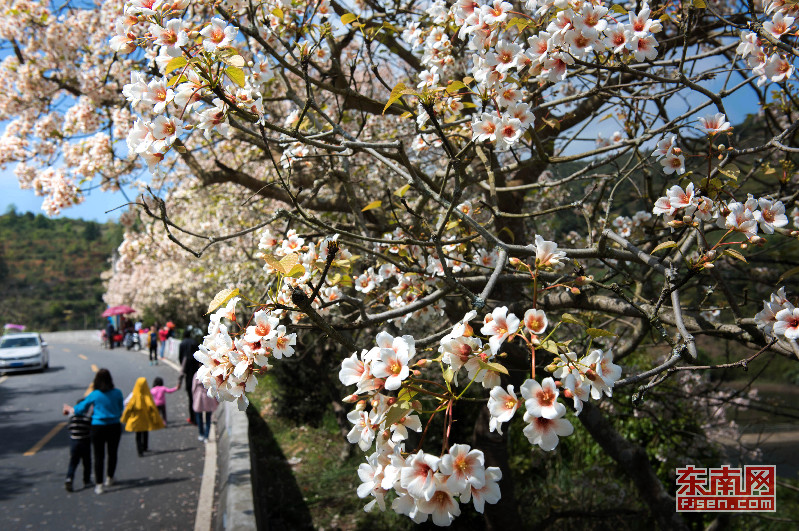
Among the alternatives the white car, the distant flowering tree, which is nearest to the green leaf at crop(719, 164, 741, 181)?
the distant flowering tree

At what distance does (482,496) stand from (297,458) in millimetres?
7668

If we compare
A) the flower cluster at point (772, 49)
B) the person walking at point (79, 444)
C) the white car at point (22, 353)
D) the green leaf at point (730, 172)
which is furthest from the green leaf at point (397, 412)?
the white car at point (22, 353)

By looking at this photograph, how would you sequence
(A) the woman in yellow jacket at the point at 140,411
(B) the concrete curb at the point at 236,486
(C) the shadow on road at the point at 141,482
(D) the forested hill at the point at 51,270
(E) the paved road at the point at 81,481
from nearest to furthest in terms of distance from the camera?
(B) the concrete curb at the point at 236,486
(E) the paved road at the point at 81,481
(C) the shadow on road at the point at 141,482
(A) the woman in yellow jacket at the point at 140,411
(D) the forested hill at the point at 51,270

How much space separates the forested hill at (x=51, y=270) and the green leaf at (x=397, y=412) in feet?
230

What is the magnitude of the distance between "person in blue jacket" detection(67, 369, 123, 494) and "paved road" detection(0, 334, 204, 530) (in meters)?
0.29

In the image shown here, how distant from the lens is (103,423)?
757 centimetres

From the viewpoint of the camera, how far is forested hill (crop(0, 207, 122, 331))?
2630 inches

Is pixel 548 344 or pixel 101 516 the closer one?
pixel 548 344

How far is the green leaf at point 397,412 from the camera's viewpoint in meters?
1.46

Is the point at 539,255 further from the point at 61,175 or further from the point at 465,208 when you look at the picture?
the point at 61,175

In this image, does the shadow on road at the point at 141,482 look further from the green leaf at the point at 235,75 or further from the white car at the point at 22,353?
the white car at the point at 22,353

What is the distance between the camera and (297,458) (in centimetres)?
843

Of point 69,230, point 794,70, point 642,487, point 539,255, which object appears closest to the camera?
point 539,255

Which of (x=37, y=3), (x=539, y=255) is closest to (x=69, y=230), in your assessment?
(x=37, y=3)
